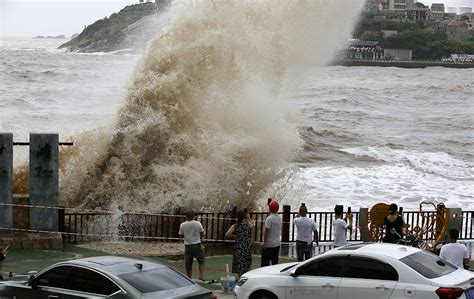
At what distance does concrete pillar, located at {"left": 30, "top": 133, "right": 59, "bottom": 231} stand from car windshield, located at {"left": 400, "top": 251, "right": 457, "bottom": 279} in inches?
324

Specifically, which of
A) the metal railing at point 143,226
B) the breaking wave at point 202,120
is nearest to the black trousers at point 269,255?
the metal railing at point 143,226

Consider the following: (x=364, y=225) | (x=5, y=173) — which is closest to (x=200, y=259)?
(x=364, y=225)

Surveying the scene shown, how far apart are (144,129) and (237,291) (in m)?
11.5

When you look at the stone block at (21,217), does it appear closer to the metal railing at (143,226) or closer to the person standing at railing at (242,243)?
the metal railing at (143,226)

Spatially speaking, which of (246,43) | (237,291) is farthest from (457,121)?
(237,291)

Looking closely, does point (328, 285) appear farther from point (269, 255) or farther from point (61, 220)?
point (61, 220)

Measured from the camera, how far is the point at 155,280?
34.0 ft

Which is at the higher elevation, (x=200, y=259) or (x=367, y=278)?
(x=367, y=278)

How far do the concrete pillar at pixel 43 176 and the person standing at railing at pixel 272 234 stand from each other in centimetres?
480

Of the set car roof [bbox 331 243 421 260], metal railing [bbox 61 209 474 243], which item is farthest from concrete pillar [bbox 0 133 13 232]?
car roof [bbox 331 243 421 260]

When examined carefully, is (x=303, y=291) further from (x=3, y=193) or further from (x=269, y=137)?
(x=269, y=137)

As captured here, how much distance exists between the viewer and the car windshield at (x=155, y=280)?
401 inches

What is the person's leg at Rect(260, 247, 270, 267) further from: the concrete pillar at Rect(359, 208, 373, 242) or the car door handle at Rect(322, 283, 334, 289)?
the car door handle at Rect(322, 283, 334, 289)

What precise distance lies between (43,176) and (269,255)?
203 inches
